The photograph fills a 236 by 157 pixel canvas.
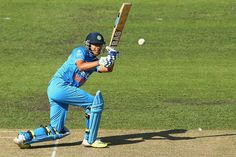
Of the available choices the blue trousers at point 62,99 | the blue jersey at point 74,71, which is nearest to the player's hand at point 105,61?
the blue jersey at point 74,71

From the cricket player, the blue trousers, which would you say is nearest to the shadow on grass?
the cricket player

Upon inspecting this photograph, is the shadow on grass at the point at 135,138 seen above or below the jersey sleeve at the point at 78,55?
below

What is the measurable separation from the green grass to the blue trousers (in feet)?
6.09

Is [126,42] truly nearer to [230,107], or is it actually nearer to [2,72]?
[2,72]

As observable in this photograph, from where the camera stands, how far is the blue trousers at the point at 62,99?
12.3m

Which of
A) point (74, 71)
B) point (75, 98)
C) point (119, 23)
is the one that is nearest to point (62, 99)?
point (75, 98)

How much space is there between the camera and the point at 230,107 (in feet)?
52.4

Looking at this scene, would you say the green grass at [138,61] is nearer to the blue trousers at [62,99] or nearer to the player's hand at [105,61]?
the blue trousers at [62,99]

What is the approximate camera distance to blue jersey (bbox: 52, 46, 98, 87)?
12.2 m

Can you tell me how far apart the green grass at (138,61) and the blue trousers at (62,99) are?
73.1 inches

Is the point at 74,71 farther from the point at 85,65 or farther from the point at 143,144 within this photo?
the point at 143,144

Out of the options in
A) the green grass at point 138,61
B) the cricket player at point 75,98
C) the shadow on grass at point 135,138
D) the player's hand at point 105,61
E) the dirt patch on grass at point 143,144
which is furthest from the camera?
the green grass at point 138,61

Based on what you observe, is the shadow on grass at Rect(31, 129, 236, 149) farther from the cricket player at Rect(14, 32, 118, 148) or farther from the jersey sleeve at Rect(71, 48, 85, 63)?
the jersey sleeve at Rect(71, 48, 85, 63)

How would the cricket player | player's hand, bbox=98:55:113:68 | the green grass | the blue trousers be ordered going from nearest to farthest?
player's hand, bbox=98:55:113:68 → the cricket player → the blue trousers → the green grass
